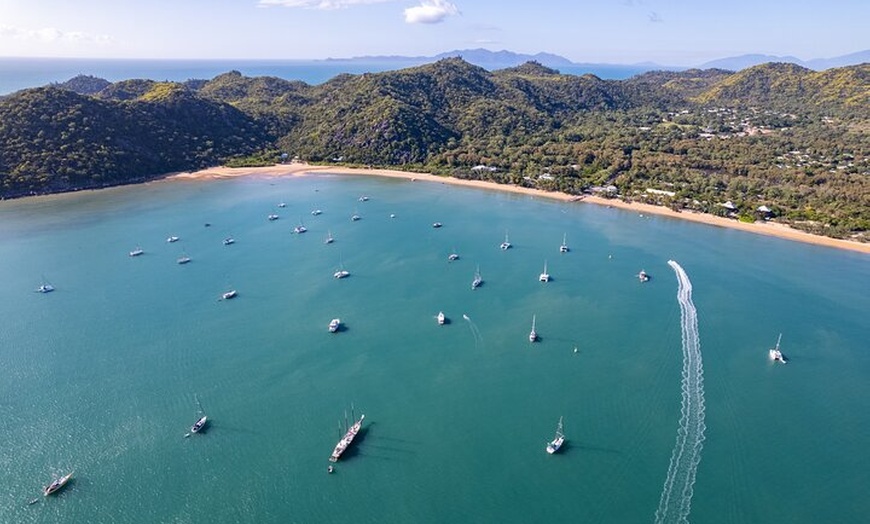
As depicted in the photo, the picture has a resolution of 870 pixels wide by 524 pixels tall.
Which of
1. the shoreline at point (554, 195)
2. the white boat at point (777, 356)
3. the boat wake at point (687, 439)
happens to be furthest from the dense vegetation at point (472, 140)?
the boat wake at point (687, 439)

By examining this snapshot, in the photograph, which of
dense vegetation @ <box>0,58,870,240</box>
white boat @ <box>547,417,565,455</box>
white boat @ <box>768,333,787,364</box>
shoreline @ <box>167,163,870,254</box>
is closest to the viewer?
white boat @ <box>547,417,565,455</box>

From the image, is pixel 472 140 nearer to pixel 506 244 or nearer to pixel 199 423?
pixel 506 244

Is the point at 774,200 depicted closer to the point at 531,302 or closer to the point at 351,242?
the point at 531,302

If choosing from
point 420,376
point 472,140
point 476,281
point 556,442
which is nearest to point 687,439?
point 556,442

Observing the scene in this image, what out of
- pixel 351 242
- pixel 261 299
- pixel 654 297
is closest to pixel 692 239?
pixel 654 297

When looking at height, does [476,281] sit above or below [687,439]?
above

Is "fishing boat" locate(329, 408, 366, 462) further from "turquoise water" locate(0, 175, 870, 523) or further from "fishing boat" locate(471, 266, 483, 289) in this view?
"fishing boat" locate(471, 266, 483, 289)

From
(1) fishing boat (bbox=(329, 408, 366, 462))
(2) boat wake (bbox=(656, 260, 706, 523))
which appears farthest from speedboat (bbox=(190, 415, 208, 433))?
(2) boat wake (bbox=(656, 260, 706, 523))
